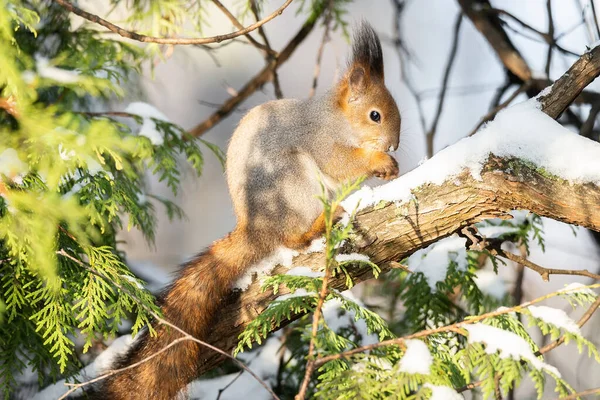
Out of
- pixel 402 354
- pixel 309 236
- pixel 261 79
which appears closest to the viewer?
pixel 402 354

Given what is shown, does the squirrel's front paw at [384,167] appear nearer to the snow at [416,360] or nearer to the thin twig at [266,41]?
the thin twig at [266,41]

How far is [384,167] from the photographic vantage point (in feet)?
7.30

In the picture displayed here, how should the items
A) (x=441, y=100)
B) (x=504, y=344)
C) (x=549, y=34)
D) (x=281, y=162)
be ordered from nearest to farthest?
1. (x=504, y=344)
2. (x=281, y=162)
3. (x=549, y=34)
4. (x=441, y=100)

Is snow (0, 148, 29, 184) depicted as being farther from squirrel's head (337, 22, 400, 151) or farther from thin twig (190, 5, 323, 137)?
thin twig (190, 5, 323, 137)

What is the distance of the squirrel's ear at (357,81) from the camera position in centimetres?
231

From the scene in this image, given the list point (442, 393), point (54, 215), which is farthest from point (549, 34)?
point (54, 215)

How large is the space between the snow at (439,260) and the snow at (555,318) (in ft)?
2.96

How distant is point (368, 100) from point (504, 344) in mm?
1285

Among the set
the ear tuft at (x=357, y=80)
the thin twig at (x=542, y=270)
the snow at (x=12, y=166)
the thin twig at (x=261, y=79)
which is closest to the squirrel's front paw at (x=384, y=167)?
the ear tuft at (x=357, y=80)

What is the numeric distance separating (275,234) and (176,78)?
404 centimetres

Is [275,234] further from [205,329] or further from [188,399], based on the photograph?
[188,399]

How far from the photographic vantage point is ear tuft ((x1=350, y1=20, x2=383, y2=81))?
7.53 ft

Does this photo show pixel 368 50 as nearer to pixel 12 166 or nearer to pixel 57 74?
pixel 57 74

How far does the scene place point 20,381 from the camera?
2.10m
